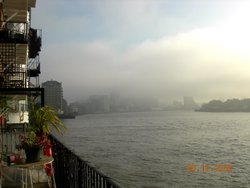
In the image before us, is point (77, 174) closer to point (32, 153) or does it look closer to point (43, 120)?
point (32, 153)

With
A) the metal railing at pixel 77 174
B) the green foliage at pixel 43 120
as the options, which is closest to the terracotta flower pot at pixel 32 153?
the metal railing at pixel 77 174

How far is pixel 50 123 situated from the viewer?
7883mm

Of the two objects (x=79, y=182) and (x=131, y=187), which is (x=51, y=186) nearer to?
(x=79, y=182)

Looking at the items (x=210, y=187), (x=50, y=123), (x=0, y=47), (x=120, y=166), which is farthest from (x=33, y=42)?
(x=50, y=123)

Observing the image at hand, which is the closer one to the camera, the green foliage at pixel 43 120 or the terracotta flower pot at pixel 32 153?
the terracotta flower pot at pixel 32 153

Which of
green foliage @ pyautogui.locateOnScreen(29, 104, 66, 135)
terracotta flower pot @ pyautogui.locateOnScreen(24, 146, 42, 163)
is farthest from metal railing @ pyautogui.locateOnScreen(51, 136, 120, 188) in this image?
green foliage @ pyautogui.locateOnScreen(29, 104, 66, 135)

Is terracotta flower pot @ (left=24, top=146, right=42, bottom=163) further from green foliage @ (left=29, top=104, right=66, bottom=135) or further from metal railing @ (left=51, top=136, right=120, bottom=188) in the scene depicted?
green foliage @ (left=29, top=104, right=66, bottom=135)

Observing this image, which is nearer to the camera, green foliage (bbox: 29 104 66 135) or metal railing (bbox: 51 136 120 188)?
metal railing (bbox: 51 136 120 188)

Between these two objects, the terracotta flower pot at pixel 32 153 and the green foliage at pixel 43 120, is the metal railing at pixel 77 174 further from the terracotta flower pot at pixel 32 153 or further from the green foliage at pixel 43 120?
the green foliage at pixel 43 120

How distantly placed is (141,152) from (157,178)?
49.7 ft

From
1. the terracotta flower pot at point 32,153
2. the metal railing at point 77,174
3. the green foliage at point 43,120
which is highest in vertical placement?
the green foliage at point 43,120

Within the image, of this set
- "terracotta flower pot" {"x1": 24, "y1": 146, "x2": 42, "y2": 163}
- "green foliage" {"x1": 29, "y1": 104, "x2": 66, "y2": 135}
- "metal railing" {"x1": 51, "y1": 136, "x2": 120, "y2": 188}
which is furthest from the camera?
"green foliage" {"x1": 29, "y1": 104, "x2": 66, "y2": 135}

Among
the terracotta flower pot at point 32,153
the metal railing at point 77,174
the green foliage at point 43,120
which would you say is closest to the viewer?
the metal railing at point 77,174

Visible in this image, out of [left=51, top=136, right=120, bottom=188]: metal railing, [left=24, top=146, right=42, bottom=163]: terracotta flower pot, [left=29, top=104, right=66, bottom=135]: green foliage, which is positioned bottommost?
[left=51, top=136, right=120, bottom=188]: metal railing
